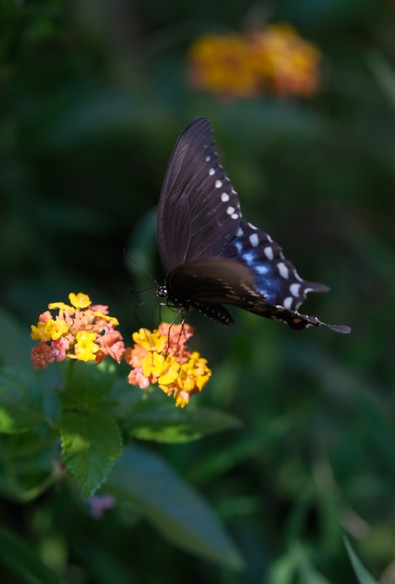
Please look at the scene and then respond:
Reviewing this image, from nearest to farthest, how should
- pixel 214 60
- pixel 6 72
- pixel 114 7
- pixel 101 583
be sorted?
pixel 101 583, pixel 6 72, pixel 214 60, pixel 114 7

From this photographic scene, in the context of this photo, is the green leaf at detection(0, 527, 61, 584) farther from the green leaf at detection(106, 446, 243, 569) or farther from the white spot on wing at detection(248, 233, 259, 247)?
the white spot on wing at detection(248, 233, 259, 247)

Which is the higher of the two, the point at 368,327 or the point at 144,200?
the point at 144,200

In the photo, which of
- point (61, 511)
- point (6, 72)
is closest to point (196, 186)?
point (6, 72)

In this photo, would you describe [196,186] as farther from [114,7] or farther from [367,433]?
[114,7]

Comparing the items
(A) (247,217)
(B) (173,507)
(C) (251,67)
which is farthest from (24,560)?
(C) (251,67)

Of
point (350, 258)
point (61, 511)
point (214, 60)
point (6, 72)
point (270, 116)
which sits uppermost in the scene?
point (6, 72)

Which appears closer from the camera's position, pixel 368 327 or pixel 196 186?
pixel 196 186

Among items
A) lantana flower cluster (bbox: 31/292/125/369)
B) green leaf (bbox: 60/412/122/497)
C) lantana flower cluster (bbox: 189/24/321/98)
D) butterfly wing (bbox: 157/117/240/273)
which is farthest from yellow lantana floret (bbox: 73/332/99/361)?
lantana flower cluster (bbox: 189/24/321/98)

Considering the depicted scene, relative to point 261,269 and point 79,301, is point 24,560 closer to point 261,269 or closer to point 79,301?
point 79,301
